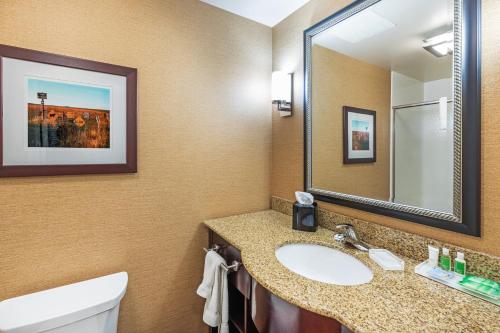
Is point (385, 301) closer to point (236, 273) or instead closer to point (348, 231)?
point (348, 231)

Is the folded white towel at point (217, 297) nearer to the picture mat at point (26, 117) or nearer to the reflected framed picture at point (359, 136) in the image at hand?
the picture mat at point (26, 117)

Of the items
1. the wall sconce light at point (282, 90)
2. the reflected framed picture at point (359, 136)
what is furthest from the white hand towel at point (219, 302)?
the wall sconce light at point (282, 90)

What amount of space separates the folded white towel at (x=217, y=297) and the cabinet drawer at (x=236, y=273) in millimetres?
54

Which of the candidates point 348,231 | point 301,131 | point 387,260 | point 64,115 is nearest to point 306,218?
point 348,231

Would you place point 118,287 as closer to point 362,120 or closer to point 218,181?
point 218,181

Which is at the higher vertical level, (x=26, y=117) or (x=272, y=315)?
(x=26, y=117)

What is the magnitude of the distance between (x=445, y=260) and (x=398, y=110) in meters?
0.64

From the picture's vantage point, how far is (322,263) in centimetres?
118

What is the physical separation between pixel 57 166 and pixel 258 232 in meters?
1.05

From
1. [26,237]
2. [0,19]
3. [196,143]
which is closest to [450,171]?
[196,143]

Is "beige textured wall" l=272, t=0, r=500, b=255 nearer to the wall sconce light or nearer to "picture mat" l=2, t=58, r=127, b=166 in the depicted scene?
the wall sconce light

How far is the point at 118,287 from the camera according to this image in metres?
1.17

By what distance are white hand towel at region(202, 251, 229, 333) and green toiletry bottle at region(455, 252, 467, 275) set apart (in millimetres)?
977

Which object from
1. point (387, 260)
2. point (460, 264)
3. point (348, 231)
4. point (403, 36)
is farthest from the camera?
point (348, 231)
